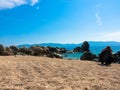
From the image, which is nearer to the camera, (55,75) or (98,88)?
(98,88)

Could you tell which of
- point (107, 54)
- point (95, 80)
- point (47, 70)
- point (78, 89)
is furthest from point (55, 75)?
point (107, 54)

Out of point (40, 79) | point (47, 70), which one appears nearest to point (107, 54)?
point (47, 70)

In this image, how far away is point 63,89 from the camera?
13156 mm

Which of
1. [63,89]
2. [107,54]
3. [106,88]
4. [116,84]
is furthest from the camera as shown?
[107,54]

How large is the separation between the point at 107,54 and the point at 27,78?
1461 cm

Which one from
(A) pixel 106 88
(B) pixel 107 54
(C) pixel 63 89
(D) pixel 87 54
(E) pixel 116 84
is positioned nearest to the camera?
(C) pixel 63 89

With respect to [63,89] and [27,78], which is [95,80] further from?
[27,78]

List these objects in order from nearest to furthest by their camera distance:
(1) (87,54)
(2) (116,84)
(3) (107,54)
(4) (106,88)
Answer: (4) (106,88)
(2) (116,84)
(3) (107,54)
(1) (87,54)

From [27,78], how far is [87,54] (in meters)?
30.2

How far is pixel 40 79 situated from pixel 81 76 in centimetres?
335

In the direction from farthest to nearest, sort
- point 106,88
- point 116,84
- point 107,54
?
point 107,54 → point 116,84 → point 106,88

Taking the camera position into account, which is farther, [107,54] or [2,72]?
[107,54]

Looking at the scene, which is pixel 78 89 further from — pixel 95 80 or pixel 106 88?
pixel 95 80

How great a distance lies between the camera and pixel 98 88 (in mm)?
13961
